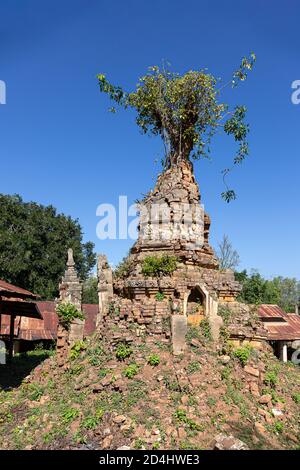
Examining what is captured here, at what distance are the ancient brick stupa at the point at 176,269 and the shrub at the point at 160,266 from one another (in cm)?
11

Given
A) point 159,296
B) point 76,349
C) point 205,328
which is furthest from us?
point 76,349

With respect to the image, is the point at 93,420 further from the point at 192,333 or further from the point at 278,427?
the point at 278,427

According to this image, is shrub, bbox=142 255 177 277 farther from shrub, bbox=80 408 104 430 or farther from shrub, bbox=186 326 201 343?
shrub, bbox=80 408 104 430

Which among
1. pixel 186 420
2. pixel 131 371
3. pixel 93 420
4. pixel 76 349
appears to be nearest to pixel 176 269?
pixel 131 371

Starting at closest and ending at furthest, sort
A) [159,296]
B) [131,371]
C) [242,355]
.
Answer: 1. [131,371]
2. [242,355]
3. [159,296]

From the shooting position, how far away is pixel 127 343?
A: 1010cm

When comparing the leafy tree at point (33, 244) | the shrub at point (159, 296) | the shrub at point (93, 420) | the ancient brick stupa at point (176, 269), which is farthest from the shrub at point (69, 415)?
the leafy tree at point (33, 244)

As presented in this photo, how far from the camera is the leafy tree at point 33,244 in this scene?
34.6 meters

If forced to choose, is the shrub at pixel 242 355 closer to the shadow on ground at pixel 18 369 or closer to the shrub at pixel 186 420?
the shrub at pixel 186 420

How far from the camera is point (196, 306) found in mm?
11172

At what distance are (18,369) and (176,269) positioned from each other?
37.4ft
